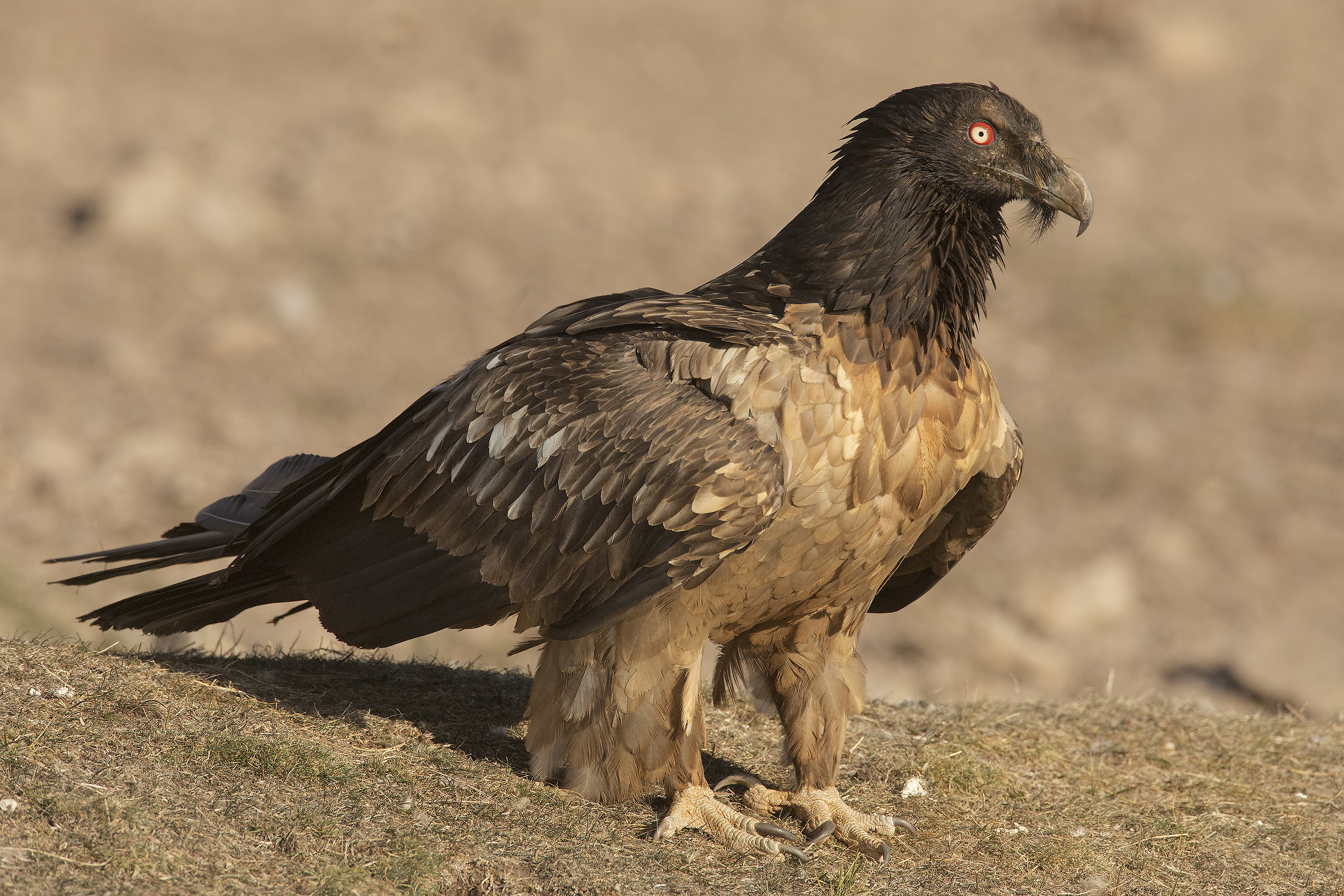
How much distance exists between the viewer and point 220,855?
167 inches

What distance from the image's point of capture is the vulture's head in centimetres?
502

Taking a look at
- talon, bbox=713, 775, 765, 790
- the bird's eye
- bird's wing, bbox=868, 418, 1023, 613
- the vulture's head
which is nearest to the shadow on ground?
talon, bbox=713, 775, 765, 790

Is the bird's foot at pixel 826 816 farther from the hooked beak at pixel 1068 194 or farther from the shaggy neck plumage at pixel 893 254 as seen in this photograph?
the hooked beak at pixel 1068 194

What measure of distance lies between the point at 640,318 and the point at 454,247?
14.0 m

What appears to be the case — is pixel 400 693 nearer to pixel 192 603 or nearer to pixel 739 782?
pixel 192 603

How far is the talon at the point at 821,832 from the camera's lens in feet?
17.1

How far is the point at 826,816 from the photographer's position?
212 inches

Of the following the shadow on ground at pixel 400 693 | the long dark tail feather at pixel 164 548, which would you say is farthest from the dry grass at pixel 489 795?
the long dark tail feather at pixel 164 548

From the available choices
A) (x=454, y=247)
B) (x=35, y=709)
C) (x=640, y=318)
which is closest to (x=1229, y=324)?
(x=454, y=247)

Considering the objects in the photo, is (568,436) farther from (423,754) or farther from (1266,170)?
(1266,170)

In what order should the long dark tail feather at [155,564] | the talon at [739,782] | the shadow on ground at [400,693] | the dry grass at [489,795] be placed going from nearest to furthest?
1. the dry grass at [489,795]
2. the talon at [739,782]
3. the shadow on ground at [400,693]
4. the long dark tail feather at [155,564]

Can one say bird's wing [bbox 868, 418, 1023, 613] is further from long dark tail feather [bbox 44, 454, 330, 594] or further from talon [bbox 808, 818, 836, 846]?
long dark tail feather [bbox 44, 454, 330, 594]

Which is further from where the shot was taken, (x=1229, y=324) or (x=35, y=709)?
(x=1229, y=324)

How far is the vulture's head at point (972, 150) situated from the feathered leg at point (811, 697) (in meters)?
1.75
